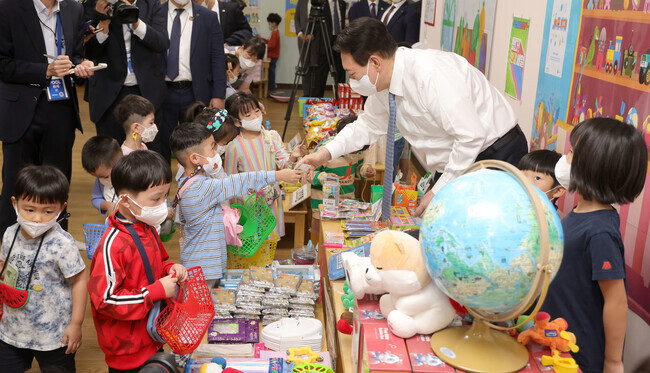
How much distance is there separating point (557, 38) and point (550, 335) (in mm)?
1864

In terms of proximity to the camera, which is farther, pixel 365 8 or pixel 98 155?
pixel 365 8

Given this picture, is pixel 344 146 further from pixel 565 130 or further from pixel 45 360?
pixel 45 360

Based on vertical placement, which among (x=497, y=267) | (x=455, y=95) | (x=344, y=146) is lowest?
(x=344, y=146)

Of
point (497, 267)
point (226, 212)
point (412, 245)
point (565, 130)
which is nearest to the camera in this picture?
point (497, 267)

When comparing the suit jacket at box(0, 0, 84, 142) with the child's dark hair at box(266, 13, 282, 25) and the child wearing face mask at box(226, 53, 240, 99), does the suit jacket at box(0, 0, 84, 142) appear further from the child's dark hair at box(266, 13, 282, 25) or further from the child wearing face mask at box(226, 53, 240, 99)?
the child's dark hair at box(266, 13, 282, 25)

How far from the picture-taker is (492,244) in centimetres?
133

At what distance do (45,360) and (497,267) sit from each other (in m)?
1.85

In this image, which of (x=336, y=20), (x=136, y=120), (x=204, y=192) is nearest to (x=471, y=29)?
(x=136, y=120)

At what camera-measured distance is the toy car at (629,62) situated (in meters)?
2.18

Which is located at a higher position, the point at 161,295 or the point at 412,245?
the point at 412,245

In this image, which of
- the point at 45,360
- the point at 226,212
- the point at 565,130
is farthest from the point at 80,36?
the point at 565,130

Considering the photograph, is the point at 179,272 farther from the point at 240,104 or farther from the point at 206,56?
the point at 206,56

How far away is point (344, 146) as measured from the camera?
3141mm

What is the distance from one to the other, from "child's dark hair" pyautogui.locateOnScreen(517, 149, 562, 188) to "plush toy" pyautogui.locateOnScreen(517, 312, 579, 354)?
0.83 meters
